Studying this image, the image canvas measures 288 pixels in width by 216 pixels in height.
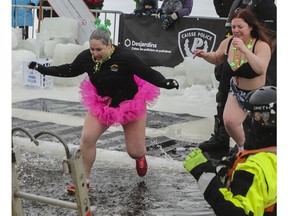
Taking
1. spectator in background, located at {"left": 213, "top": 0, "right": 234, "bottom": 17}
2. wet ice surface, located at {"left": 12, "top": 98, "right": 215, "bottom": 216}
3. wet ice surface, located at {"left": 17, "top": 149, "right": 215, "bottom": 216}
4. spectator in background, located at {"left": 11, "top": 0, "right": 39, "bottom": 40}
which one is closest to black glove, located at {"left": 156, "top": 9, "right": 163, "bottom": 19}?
spectator in background, located at {"left": 213, "top": 0, "right": 234, "bottom": 17}

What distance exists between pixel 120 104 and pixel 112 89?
0.46ft

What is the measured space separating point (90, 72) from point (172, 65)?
552 cm

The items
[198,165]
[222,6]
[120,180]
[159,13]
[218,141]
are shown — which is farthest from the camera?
[159,13]

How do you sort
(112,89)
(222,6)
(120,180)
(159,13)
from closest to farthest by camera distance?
(112,89)
(120,180)
(222,6)
(159,13)

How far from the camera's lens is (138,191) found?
4.62m

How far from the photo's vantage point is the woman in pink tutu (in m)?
4.40

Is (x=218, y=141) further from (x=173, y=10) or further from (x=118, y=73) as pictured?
(x=173, y=10)

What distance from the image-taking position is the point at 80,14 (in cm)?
1100

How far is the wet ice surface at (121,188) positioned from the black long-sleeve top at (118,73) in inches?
29.3

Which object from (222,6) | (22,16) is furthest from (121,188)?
(22,16)

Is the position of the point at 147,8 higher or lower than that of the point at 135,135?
higher
